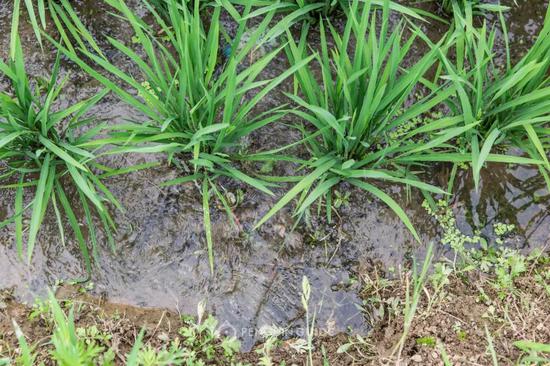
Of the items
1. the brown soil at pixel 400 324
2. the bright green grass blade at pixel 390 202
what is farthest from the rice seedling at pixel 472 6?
the brown soil at pixel 400 324

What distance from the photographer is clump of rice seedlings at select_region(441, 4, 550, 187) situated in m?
1.70

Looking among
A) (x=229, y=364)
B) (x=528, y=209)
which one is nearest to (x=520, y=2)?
(x=528, y=209)

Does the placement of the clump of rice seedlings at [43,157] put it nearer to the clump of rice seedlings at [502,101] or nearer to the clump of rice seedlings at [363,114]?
the clump of rice seedlings at [363,114]

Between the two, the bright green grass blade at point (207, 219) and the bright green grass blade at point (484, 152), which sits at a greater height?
the bright green grass blade at point (484, 152)

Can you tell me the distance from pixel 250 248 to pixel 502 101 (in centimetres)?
109

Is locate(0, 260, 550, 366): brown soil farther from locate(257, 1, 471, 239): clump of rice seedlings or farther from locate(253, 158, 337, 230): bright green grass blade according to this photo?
locate(253, 158, 337, 230): bright green grass blade

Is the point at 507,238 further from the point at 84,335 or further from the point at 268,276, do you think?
the point at 84,335

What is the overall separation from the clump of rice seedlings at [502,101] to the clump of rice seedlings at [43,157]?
126cm

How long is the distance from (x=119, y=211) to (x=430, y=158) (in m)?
1.21

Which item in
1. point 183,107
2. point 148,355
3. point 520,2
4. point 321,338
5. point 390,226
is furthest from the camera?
point 520,2

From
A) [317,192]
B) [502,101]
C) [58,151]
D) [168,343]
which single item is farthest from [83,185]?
[502,101]

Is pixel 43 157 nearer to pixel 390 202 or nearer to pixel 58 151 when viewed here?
pixel 58 151

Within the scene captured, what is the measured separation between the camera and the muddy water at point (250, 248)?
1.96 m

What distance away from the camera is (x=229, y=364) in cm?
185
